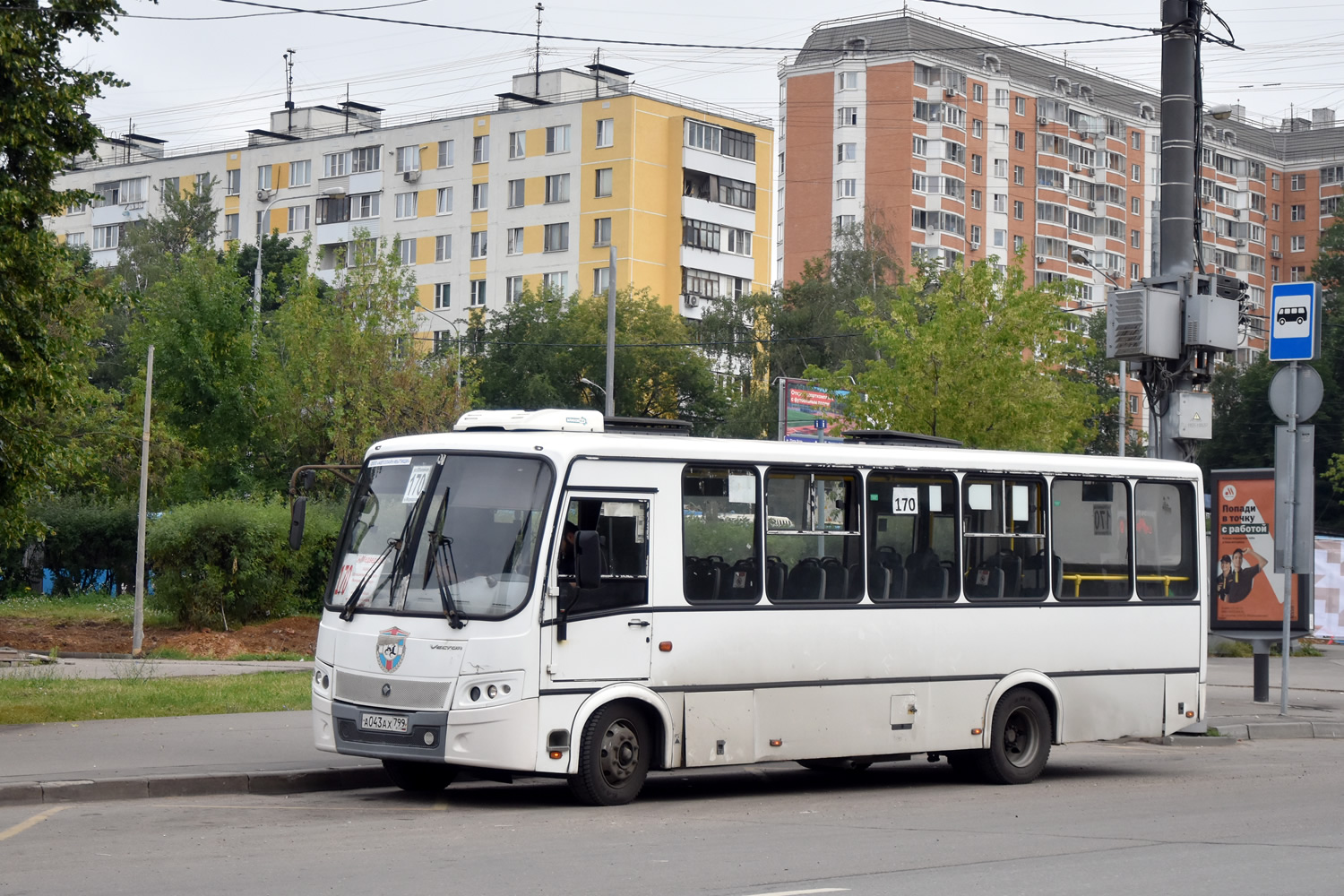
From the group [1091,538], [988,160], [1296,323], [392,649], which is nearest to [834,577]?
[1091,538]

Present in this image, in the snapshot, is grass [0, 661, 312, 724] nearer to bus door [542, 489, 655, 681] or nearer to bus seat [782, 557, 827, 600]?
bus door [542, 489, 655, 681]

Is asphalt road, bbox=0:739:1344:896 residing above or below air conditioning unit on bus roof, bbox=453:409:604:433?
below

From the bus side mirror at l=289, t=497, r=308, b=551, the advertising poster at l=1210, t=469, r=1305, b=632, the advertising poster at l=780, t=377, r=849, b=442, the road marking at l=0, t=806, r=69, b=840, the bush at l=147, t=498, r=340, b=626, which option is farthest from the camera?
the advertising poster at l=780, t=377, r=849, b=442

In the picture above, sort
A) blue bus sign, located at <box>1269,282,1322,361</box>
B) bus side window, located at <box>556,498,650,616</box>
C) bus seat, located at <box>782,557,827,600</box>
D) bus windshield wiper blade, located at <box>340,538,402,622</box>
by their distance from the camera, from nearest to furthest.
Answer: bus side window, located at <box>556,498,650,616</box> → bus windshield wiper blade, located at <box>340,538,402,622</box> → bus seat, located at <box>782,557,827,600</box> → blue bus sign, located at <box>1269,282,1322,361</box>

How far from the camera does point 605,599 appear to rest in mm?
12195

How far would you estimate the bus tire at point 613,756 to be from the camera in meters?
11.9

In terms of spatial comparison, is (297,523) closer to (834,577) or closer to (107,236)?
(834,577)

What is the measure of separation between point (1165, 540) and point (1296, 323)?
5.17 metres

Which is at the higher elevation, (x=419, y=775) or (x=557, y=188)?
(x=557, y=188)

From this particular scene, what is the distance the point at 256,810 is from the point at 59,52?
8608mm

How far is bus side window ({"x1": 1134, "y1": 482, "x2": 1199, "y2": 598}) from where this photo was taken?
51.2 feet

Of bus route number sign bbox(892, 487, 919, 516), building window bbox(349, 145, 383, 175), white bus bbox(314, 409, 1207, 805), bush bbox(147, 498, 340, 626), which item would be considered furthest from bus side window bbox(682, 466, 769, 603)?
building window bbox(349, 145, 383, 175)

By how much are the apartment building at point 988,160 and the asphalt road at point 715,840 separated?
76.3 meters

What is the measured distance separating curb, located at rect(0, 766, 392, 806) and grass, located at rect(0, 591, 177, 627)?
808 inches
